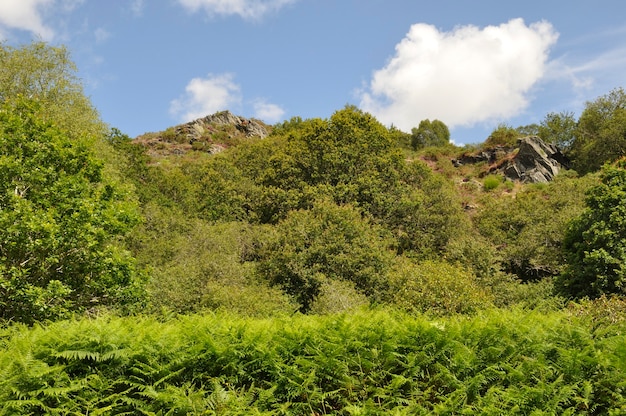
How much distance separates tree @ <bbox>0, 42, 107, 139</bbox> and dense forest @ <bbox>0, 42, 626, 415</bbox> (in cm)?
10

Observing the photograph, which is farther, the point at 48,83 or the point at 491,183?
the point at 491,183

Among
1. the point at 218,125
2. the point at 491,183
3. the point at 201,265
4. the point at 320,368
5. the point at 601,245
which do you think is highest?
the point at 218,125

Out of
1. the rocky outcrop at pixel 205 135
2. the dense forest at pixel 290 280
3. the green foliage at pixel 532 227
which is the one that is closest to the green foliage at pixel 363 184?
the dense forest at pixel 290 280

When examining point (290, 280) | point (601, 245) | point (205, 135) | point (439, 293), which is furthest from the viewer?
point (205, 135)

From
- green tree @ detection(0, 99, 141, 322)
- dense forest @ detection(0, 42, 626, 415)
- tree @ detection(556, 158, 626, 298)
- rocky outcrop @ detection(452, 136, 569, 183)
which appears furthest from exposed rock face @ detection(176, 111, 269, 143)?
tree @ detection(556, 158, 626, 298)

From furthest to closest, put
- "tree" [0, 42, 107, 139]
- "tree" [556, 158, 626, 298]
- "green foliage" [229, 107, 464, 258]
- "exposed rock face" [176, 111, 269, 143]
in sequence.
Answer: "exposed rock face" [176, 111, 269, 143], "green foliage" [229, 107, 464, 258], "tree" [0, 42, 107, 139], "tree" [556, 158, 626, 298]

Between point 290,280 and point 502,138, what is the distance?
148ft

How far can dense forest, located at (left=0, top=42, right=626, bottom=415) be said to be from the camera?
540 centimetres

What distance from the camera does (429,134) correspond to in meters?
72.6

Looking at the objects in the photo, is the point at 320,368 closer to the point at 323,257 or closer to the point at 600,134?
the point at 323,257

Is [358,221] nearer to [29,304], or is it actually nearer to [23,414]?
[29,304]

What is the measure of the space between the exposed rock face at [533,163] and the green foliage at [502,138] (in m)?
5.01

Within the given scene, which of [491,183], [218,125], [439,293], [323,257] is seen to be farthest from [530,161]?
[218,125]

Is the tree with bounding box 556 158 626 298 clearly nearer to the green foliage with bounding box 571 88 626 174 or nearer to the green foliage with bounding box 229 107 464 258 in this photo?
the green foliage with bounding box 229 107 464 258
